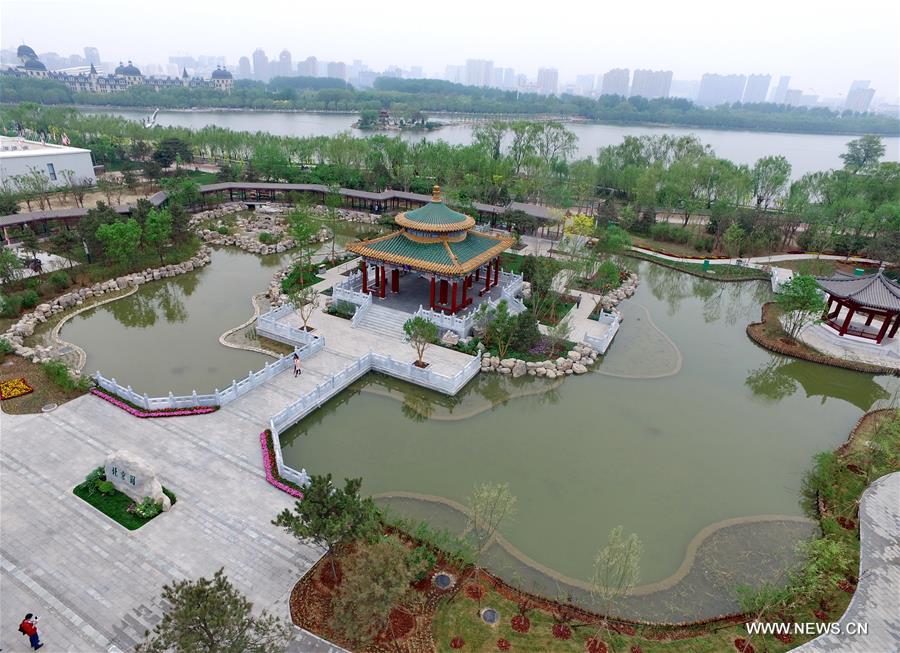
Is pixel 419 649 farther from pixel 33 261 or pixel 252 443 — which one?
pixel 33 261

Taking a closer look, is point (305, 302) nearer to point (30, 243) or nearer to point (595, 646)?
point (30, 243)

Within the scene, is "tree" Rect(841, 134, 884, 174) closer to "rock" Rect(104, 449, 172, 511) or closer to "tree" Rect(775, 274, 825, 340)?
"tree" Rect(775, 274, 825, 340)

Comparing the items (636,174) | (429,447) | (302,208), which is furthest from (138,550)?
(636,174)

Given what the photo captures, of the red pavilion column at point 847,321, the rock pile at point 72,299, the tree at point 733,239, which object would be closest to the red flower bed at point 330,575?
the rock pile at point 72,299

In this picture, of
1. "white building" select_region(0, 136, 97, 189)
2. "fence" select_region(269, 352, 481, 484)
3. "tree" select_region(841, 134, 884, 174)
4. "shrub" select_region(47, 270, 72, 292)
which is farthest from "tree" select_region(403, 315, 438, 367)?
"tree" select_region(841, 134, 884, 174)

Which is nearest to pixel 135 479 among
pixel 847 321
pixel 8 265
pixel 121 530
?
pixel 121 530

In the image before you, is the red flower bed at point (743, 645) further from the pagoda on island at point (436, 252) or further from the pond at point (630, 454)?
the pagoda on island at point (436, 252)
